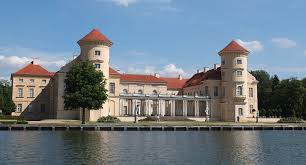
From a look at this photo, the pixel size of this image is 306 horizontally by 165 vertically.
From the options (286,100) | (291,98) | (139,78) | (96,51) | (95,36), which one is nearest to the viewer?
(96,51)

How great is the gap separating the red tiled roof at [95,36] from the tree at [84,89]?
9.57 m

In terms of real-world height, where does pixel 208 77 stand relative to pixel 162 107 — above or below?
above

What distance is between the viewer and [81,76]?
2317 inches

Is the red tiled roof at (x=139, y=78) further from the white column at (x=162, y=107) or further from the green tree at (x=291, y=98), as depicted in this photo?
the green tree at (x=291, y=98)

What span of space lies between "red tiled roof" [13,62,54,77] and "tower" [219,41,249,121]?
3217 centimetres

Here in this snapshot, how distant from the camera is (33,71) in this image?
78.1 m

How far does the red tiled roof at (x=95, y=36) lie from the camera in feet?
226

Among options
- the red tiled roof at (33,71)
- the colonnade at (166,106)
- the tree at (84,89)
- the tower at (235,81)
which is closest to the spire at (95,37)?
the tree at (84,89)

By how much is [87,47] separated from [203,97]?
24.1 metres

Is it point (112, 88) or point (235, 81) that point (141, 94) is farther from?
point (235, 81)

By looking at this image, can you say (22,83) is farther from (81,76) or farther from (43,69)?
(81,76)

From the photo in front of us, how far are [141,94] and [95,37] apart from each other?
1428 centimetres

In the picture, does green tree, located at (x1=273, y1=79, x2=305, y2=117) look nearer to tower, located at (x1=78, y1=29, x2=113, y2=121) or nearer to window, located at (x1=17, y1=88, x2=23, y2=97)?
tower, located at (x1=78, y1=29, x2=113, y2=121)

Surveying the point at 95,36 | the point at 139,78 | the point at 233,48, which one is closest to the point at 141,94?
the point at 139,78
